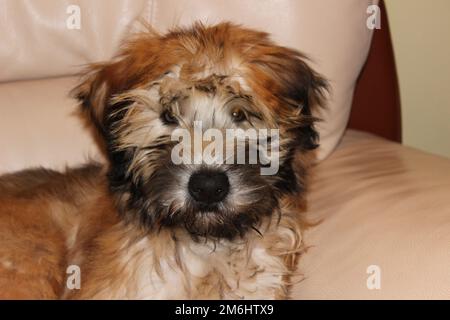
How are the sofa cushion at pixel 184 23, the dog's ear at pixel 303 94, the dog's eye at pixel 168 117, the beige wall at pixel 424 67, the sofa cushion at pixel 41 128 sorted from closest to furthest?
the dog's eye at pixel 168 117 → the dog's ear at pixel 303 94 → the sofa cushion at pixel 184 23 → the sofa cushion at pixel 41 128 → the beige wall at pixel 424 67

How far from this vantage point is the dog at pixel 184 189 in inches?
87.2

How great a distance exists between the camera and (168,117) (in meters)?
2.28

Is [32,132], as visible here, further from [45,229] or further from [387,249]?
[387,249]

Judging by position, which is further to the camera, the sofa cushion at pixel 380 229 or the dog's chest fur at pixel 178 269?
the dog's chest fur at pixel 178 269

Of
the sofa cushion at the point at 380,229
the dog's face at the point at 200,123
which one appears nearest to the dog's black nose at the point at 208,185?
the dog's face at the point at 200,123

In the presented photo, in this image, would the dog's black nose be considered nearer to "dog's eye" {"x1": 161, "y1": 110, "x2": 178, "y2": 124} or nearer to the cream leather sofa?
"dog's eye" {"x1": 161, "y1": 110, "x2": 178, "y2": 124}

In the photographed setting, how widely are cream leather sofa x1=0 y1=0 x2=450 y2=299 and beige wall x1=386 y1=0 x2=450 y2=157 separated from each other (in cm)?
86

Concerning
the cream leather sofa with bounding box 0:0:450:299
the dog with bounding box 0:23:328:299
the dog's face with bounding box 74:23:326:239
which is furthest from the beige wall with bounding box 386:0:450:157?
the dog's face with bounding box 74:23:326:239

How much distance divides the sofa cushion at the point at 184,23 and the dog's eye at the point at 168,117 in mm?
685

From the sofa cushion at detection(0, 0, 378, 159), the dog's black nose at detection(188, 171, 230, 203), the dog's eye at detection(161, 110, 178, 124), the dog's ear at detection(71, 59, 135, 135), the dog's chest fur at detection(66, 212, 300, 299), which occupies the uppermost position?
the sofa cushion at detection(0, 0, 378, 159)

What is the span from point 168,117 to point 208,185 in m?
0.28

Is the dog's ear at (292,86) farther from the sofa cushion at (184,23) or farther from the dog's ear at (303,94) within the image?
the sofa cushion at (184,23)

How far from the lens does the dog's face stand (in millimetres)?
2178

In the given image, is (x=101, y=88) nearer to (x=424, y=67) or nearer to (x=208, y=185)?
(x=208, y=185)
